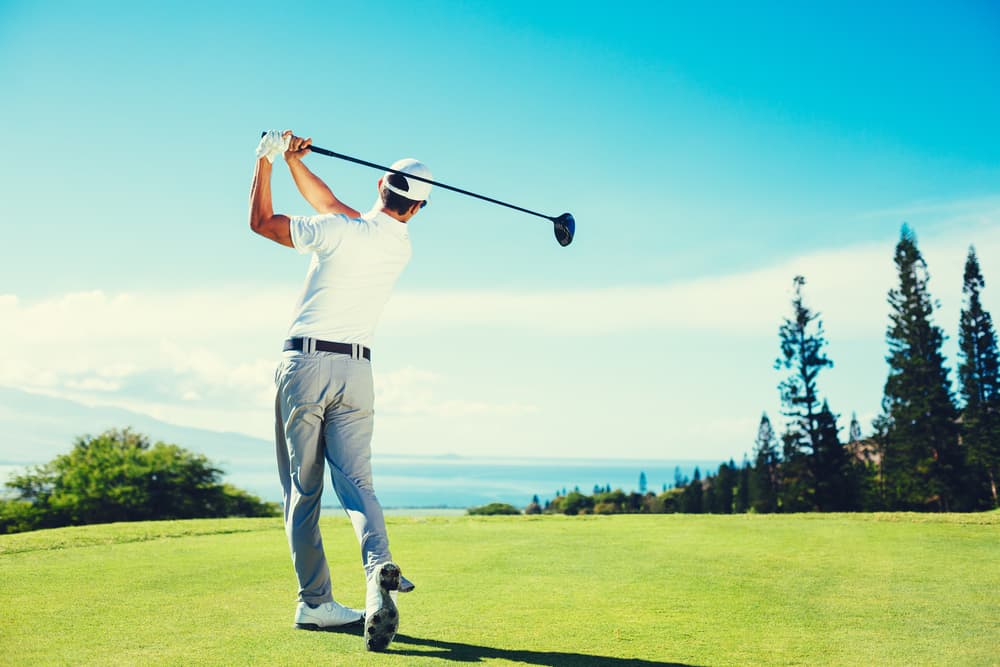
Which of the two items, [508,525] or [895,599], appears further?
[508,525]

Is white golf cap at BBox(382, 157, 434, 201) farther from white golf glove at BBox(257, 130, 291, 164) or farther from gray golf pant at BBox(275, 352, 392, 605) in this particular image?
gray golf pant at BBox(275, 352, 392, 605)

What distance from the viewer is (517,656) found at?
3.34 metres

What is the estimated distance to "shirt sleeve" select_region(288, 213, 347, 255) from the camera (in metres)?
3.91

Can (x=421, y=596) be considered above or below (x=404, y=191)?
below

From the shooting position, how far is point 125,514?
1609cm

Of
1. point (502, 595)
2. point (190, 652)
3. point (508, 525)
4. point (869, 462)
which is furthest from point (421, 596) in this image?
point (869, 462)

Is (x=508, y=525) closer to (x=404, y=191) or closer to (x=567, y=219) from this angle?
(x=567, y=219)

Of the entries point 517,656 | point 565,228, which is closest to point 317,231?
point 517,656

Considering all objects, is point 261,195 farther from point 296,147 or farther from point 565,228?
point 565,228

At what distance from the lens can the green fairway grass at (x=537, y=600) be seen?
11.2ft

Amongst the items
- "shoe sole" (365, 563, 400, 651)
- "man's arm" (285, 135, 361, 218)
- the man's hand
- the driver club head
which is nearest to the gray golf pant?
"shoe sole" (365, 563, 400, 651)

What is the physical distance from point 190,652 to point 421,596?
170cm

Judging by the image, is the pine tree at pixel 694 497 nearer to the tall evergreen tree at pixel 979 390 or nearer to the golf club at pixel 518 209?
the tall evergreen tree at pixel 979 390

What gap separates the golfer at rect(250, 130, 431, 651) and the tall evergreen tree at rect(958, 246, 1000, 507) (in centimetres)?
4855
